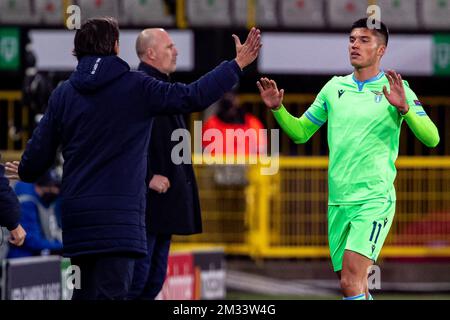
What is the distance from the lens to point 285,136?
1991cm

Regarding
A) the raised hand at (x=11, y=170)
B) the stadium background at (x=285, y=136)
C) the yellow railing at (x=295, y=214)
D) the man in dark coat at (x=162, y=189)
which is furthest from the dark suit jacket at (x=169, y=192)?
the yellow railing at (x=295, y=214)

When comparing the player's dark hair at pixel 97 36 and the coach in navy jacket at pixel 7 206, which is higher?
the player's dark hair at pixel 97 36

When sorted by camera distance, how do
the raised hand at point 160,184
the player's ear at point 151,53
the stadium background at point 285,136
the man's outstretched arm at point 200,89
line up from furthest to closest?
the stadium background at point 285,136 < the player's ear at point 151,53 < the raised hand at point 160,184 < the man's outstretched arm at point 200,89

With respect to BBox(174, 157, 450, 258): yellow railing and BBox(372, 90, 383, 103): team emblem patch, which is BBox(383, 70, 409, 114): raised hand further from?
BBox(174, 157, 450, 258): yellow railing

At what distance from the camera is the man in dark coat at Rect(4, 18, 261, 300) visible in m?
8.24

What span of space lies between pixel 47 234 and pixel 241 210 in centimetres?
402

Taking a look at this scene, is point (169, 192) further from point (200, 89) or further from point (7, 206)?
point (200, 89)

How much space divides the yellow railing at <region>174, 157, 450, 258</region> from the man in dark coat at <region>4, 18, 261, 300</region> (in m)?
9.56

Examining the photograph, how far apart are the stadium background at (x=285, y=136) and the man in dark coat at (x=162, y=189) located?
595 centimetres

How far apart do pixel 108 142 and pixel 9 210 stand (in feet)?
2.83

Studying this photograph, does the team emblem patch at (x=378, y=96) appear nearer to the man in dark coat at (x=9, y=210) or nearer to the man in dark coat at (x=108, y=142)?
the man in dark coat at (x=108, y=142)

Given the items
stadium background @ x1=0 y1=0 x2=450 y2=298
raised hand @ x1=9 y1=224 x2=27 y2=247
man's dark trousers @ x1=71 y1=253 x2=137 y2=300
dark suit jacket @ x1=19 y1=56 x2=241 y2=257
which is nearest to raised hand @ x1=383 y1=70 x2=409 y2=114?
dark suit jacket @ x1=19 y1=56 x2=241 y2=257

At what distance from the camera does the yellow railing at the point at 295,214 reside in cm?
1802
